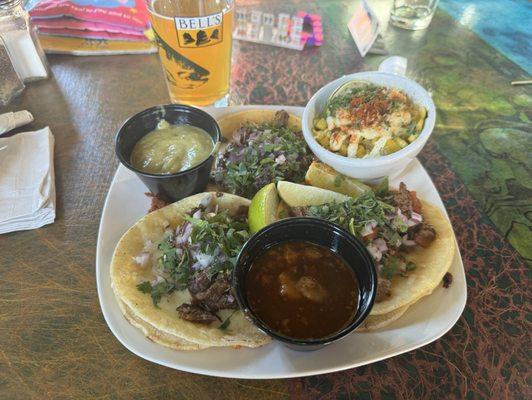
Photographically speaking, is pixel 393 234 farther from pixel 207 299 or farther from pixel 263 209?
pixel 207 299

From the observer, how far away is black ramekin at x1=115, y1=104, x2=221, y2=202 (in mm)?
1839

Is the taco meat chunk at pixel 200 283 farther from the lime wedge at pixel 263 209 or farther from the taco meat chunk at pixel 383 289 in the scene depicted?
the taco meat chunk at pixel 383 289

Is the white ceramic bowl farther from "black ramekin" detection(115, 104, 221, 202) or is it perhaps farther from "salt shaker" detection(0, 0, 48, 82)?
"salt shaker" detection(0, 0, 48, 82)

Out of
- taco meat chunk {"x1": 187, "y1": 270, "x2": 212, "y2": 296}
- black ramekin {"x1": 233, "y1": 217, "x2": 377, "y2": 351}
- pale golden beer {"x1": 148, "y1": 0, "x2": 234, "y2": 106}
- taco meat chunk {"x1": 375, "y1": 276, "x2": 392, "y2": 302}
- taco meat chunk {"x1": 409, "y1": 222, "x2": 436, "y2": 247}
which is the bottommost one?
taco meat chunk {"x1": 187, "y1": 270, "x2": 212, "y2": 296}

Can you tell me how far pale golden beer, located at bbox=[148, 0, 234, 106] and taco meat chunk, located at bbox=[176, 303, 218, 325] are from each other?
146 cm

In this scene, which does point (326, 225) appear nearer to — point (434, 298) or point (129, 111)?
point (434, 298)

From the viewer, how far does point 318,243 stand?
1.60m

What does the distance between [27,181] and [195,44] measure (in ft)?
4.00

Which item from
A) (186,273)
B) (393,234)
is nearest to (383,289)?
(393,234)

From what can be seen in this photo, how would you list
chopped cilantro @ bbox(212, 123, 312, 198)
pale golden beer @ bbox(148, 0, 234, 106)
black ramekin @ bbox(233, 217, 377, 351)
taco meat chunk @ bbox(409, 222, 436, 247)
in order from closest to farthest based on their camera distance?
black ramekin @ bbox(233, 217, 377, 351) < taco meat chunk @ bbox(409, 222, 436, 247) < chopped cilantro @ bbox(212, 123, 312, 198) < pale golden beer @ bbox(148, 0, 234, 106)

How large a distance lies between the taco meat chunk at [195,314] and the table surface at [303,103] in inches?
8.5

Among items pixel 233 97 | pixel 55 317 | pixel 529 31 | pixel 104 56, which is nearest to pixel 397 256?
pixel 55 317

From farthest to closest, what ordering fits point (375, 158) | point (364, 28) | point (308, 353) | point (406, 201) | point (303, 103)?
point (364, 28) → point (303, 103) → point (375, 158) → point (406, 201) → point (308, 353)

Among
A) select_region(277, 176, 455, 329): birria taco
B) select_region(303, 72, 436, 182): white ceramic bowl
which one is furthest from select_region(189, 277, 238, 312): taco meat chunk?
select_region(303, 72, 436, 182): white ceramic bowl
